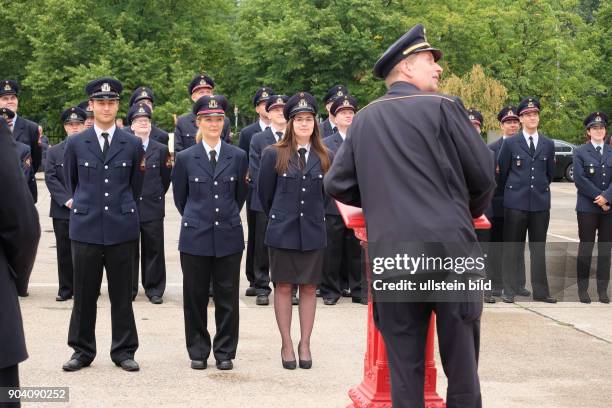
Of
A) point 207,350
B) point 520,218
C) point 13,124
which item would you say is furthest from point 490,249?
point 13,124

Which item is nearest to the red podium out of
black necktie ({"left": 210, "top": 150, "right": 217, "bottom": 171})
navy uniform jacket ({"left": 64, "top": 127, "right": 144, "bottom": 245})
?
black necktie ({"left": 210, "top": 150, "right": 217, "bottom": 171})

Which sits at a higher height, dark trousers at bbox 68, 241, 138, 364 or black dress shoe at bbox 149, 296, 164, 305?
dark trousers at bbox 68, 241, 138, 364

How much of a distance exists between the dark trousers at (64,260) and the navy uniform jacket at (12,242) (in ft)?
20.5

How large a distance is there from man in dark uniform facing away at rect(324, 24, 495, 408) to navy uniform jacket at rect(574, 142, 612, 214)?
671cm

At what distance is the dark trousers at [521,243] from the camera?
1078 cm

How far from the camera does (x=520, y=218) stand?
10.8 metres

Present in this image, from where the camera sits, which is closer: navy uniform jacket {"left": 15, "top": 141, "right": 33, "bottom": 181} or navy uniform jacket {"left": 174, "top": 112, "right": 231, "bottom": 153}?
navy uniform jacket {"left": 15, "top": 141, "right": 33, "bottom": 181}

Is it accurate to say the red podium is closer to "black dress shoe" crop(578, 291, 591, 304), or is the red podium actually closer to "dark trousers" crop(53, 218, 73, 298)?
"dark trousers" crop(53, 218, 73, 298)

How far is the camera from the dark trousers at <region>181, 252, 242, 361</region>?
24.5ft

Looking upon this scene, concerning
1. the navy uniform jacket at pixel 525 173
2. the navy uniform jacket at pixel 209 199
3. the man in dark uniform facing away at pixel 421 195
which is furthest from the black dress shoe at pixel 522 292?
the man in dark uniform facing away at pixel 421 195

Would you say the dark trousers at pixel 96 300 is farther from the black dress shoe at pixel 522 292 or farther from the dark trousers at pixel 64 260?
the black dress shoe at pixel 522 292

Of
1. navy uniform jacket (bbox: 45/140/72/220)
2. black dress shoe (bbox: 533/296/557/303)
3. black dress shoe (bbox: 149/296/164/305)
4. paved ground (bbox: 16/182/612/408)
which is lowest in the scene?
black dress shoe (bbox: 533/296/557/303)

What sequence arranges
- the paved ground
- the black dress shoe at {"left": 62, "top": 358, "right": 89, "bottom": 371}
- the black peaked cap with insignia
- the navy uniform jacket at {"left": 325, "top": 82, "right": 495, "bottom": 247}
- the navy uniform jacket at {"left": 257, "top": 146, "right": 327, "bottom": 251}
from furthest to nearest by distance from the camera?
1. the navy uniform jacket at {"left": 257, "top": 146, "right": 327, "bottom": 251}
2. the black dress shoe at {"left": 62, "top": 358, "right": 89, "bottom": 371}
3. the paved ground
4. the black peaked cap with insignia
5. the navy uniform jacket at {"left": 325, "top": 82, "right": 495, "bottom": 247}

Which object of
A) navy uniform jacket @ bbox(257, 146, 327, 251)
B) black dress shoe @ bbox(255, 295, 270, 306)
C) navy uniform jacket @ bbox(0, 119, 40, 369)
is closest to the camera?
navy uniform jacket @ bbox(0, 119, 40, 369)
